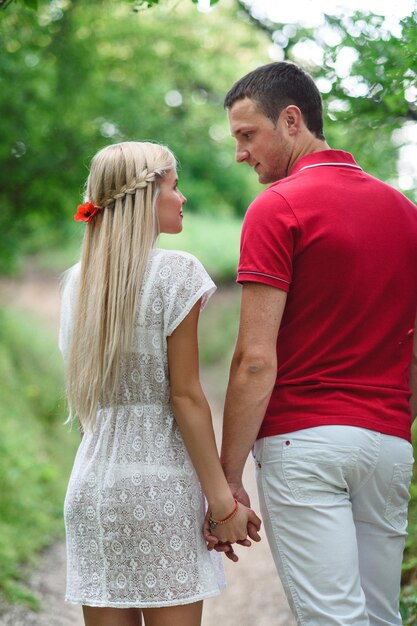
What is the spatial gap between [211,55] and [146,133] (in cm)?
782

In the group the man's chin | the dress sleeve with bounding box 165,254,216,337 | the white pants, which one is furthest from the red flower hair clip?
the white pants

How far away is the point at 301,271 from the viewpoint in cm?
261

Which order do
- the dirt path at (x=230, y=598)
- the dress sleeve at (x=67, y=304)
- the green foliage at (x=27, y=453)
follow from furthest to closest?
the green foliage at (x=27, y=453) < the dirt path at (x=230, y=598) < the dress sleeve at (x=67, y=304)

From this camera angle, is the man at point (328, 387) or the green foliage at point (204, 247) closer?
the man at point (328, 387)

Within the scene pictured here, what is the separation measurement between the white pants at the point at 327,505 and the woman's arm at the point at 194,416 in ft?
0.47

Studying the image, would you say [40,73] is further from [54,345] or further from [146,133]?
[54,345]

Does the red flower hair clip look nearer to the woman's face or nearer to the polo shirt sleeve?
the woman's face

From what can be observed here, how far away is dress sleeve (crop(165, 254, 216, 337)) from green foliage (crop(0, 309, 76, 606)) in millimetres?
1530

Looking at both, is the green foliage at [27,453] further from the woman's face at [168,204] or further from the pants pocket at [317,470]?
the pants pocket at [317,470]

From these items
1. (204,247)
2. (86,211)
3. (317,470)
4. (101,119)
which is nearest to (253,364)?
(317,470)

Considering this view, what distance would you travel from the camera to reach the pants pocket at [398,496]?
2.63 meters

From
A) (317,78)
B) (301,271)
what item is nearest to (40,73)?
(317,78)

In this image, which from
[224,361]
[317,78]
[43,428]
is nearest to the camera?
[317,78]

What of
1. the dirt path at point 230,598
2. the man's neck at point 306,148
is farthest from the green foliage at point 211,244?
the man's neck at point 306,148
